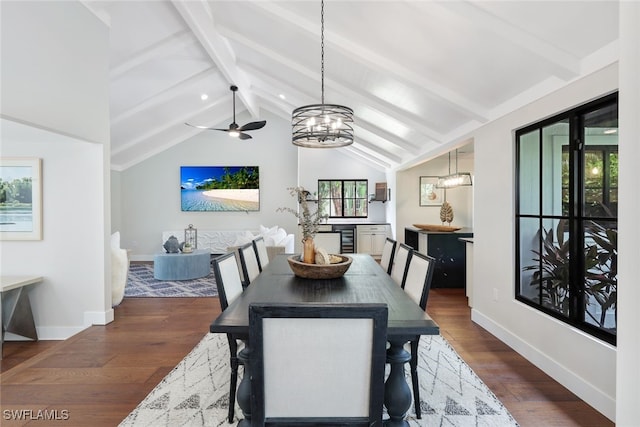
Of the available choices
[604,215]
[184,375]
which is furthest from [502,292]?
[184,375]

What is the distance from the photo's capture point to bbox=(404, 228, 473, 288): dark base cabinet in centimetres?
520

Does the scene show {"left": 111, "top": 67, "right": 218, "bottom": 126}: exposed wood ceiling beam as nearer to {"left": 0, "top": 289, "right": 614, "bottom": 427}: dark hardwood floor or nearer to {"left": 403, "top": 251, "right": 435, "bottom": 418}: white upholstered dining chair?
{"left": 0, "top": 289, "right": 614, "bottom": 427}: dark hardwood floor

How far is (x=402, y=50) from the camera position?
10.1 ft

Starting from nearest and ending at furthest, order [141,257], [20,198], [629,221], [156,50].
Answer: [629,221], [20,198], [156,50], [141,257]

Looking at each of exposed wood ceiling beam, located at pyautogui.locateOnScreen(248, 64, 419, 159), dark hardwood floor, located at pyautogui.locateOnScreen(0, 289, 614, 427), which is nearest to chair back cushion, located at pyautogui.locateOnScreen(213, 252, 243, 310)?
dark hardwood floor, located at pyautogui.locateOnScreen(0, 289, 614, 427)

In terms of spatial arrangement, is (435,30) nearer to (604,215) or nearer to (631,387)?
(604,215)

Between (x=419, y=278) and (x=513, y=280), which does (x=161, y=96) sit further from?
(x=513, y=280)

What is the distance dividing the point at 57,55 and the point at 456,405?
167 inches

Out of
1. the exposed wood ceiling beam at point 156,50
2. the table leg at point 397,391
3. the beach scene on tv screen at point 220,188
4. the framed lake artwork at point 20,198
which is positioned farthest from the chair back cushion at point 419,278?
the beach scene on tv screen at point 220,188

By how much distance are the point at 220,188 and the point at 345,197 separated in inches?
126

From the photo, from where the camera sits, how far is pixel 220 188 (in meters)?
8.87

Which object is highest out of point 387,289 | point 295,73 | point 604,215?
point 295,73

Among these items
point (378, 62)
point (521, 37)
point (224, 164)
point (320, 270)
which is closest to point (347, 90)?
A: point (378, 62)

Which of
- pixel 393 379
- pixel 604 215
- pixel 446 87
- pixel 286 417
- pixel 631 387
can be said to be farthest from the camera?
pixel 446 87
